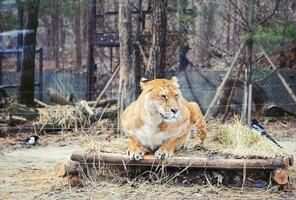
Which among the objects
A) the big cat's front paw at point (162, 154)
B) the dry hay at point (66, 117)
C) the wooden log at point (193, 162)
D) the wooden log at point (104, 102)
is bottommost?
the dry hay at point (66, 117)

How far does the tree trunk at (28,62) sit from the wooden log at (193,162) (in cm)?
601

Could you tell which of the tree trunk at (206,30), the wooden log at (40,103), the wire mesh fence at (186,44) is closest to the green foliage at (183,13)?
the wire mesh fence at (186,44)

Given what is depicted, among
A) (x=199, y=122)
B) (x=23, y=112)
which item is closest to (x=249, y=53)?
(x=199, y=122)

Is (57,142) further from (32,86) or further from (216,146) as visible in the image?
(216,146)

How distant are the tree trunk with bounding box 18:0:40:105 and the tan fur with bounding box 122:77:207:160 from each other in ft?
19.4

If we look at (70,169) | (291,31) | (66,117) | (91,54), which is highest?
(291,31)

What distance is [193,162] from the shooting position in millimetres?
5453

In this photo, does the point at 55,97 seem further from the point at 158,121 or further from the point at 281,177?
the point at 281,177

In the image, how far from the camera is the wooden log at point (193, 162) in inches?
212

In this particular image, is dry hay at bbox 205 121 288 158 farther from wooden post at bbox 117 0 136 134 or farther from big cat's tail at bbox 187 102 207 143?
wooden post at bbox 117 0 136 134

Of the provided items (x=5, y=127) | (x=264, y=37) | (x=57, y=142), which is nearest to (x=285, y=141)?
(x=264, y=37)

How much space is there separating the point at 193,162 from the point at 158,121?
21.0 inches

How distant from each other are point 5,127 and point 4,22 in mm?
3015

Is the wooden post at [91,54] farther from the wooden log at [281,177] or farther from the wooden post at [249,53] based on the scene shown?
the wooden log at [281,177]
